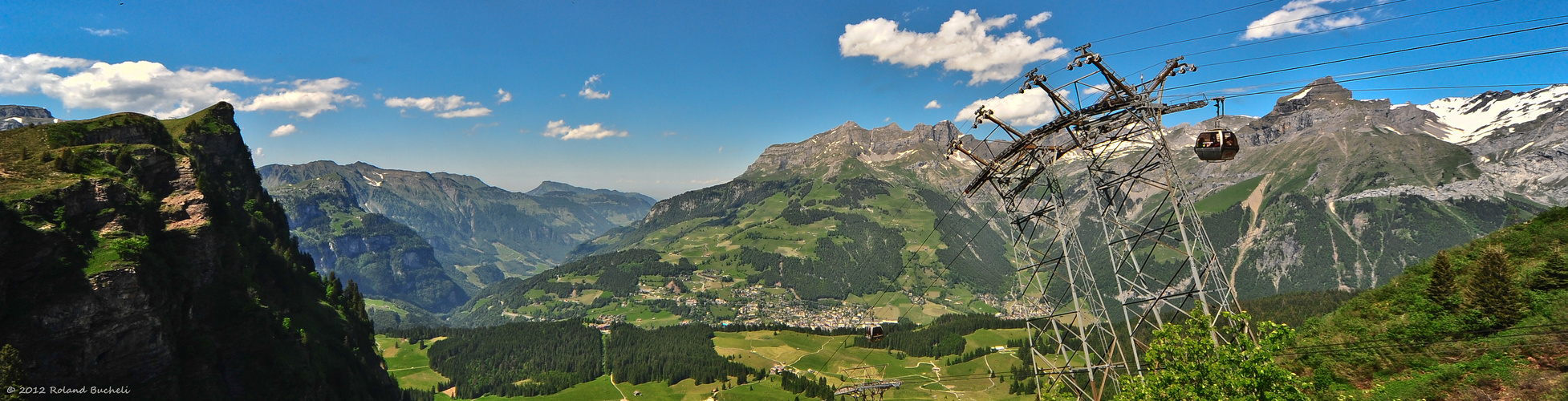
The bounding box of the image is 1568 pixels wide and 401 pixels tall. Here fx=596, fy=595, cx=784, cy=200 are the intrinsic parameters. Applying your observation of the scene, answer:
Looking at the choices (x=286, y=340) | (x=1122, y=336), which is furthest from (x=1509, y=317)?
(x=1122, y=336)

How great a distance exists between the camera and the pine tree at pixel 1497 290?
29.0 meters

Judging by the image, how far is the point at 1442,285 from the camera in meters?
32.8

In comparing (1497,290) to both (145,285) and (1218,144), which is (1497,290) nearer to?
(1218,144)

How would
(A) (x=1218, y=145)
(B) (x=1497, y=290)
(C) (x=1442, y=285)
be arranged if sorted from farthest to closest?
1. (C) (x=1442, y=285)
2. (B) (x=1497, y=290)
3. (A) (x=1218, y=145)

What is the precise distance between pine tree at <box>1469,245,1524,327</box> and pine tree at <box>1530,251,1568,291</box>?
77cm

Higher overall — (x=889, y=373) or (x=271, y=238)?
(x=271, y=238)

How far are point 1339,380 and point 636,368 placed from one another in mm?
169351

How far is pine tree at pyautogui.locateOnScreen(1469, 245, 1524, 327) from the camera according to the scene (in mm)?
28969

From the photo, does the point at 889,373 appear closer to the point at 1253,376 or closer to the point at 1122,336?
the point at 1122,336

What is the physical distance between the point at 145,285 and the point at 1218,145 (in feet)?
260

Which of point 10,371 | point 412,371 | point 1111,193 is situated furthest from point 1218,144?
point 412,371

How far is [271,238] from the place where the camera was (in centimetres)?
10850

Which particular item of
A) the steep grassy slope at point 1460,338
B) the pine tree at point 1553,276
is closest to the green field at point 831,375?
the steep grassy slope at point 1460,338

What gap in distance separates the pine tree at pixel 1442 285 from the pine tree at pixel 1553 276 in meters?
2.87
